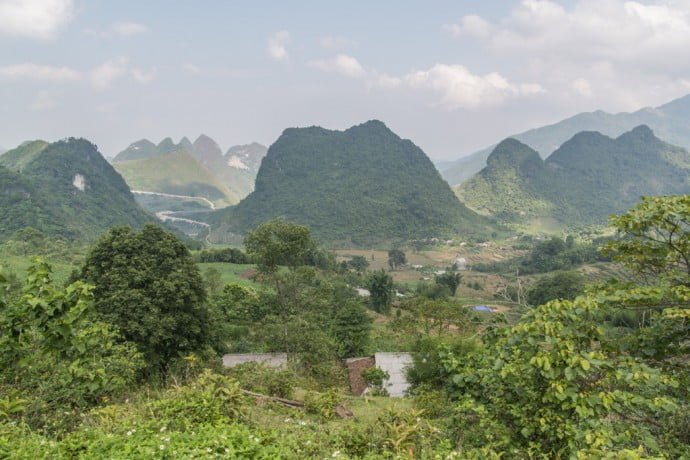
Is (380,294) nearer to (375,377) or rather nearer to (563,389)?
(375,377)

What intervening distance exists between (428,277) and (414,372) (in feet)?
170

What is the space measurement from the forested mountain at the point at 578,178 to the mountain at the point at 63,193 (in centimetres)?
9860

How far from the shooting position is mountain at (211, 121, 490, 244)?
104m

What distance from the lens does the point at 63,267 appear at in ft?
120

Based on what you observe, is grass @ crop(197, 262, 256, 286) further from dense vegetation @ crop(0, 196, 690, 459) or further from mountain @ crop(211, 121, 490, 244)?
mountain @ crop(211, 121, 490, 244)

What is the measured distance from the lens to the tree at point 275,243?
17469mm

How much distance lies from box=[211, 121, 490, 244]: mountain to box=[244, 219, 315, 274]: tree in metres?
79.2

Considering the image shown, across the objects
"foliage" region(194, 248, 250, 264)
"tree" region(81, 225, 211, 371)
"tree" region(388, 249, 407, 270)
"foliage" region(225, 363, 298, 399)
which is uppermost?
"tree" region(81, 225, 211, 371)

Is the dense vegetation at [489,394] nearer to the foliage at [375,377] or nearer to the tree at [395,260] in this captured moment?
the foliage at [375,377]

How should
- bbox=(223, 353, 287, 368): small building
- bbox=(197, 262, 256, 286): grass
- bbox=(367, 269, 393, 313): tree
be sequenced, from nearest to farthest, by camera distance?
bbox=(223, 353, 287, 368): small building < bbox=(367, 269, 393, 313): tree < bbox=(197, 262, 256, 286): grass

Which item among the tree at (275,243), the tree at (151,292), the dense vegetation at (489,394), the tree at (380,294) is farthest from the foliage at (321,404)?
the tree at (380,294)

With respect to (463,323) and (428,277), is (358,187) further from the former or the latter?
(463,323)

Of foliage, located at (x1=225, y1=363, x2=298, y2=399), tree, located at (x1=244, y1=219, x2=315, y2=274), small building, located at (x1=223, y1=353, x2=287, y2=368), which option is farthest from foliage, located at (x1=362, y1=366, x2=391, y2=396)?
foliage, located at (x1=225, y1=363, x2=298, y2=399)

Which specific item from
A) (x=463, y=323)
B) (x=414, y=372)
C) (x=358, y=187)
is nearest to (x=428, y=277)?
(x=463, y=323)
